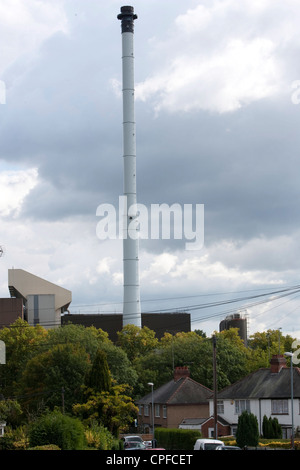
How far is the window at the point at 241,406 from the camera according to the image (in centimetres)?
7762

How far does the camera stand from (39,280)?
495ft

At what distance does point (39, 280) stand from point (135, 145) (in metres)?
37.7

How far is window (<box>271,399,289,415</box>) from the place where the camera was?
73.6m

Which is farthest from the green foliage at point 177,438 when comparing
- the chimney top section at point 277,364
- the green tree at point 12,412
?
the green tree at point 12,412

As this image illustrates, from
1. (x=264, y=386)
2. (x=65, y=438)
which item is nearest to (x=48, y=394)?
(x=264, y=386)

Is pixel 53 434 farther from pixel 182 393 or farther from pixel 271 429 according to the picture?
pixel 182 393

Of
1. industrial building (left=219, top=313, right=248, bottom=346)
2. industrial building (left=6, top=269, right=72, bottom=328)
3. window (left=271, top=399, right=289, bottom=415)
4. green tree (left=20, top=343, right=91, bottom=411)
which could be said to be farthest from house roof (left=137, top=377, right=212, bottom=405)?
industrial building (left=219, top=313, right=248, bottom=346)

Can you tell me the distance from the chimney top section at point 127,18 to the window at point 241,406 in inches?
2987

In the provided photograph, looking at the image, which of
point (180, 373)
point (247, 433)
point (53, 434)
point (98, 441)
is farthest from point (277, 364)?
point (53, 434)

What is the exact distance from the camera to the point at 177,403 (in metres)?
86.1

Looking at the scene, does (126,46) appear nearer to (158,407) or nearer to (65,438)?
(158,407)

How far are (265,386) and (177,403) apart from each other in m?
13.2

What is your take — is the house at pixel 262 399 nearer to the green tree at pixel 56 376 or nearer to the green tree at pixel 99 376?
the green tree at pixel 56 376

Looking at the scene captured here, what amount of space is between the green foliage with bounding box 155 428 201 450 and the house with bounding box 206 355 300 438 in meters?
5.12
